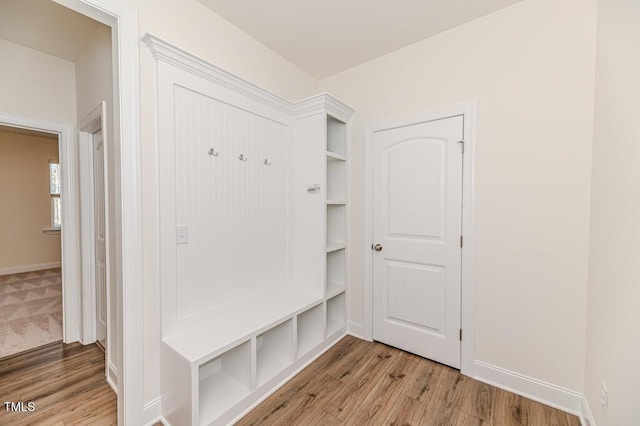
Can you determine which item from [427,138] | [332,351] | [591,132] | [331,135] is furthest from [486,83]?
[332,351]

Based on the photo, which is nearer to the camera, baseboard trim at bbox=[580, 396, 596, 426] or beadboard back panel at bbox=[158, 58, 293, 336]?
baseboard trim at bbox=[580, 396, 596, 426]

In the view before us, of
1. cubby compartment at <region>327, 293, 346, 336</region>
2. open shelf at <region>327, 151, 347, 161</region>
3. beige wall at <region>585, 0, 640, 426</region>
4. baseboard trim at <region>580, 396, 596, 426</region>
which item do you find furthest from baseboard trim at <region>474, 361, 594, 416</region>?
open shelf at <region>327, 151, 347, 161</region>

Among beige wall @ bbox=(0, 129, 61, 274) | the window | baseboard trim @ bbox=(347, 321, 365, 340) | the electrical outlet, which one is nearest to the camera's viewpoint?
the electrical outlet

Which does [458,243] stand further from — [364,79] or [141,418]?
[141,418]

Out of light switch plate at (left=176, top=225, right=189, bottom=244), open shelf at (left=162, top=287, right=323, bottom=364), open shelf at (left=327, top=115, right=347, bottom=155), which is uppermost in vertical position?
open shelf at (left=327, top=115, right=347, bottom=155)

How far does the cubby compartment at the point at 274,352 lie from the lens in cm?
191

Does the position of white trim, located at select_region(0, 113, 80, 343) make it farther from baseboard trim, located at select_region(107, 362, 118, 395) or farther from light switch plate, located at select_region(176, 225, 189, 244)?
light switch plate, located at select_region(176, 225, 189, 244)

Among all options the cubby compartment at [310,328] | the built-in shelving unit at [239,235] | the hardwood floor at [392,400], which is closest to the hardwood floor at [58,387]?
the built-in shelving unit at [239,235]

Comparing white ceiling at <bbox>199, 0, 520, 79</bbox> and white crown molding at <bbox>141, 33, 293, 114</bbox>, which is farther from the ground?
white ceiling at <bbox>199, 0, 520, 79</bbox>

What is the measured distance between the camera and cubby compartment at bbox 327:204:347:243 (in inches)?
109

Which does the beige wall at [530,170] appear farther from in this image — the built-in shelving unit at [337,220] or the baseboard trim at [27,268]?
the baseboard trim at [27,268]

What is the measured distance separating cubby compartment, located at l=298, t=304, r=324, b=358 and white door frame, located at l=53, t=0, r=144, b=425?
1.22 m

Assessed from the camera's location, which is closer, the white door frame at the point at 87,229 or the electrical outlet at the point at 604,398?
the electrical outlet at the point at 604,398

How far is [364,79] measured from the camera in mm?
2631
